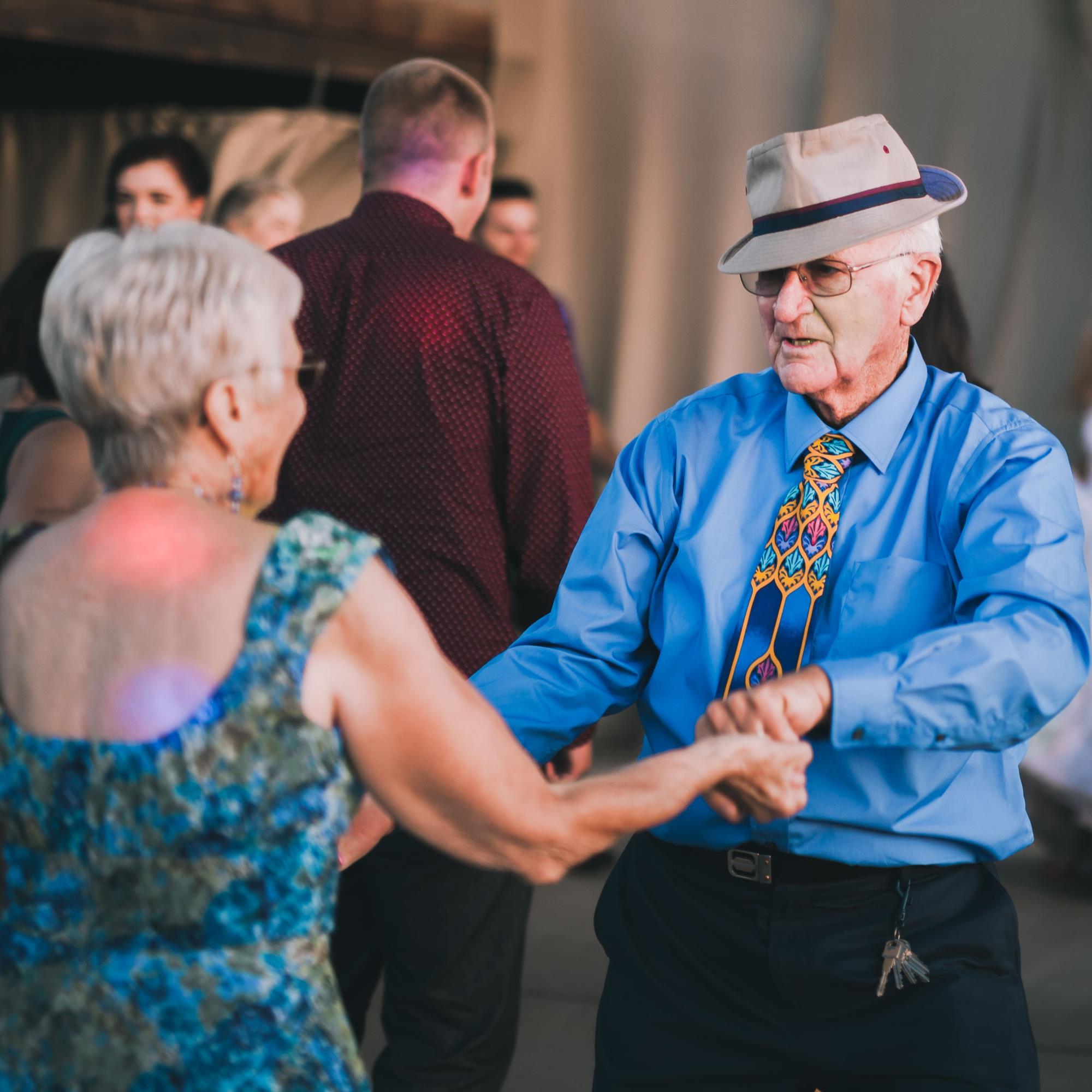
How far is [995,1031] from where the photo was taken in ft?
6.12

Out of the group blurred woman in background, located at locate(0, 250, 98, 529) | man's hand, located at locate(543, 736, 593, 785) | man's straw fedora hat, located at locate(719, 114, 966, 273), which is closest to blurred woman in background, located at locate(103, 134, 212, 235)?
blurred woman in background, located at locate(0, 250, 98, 529)

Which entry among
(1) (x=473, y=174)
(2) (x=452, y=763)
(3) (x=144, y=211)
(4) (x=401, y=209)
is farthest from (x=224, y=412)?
(3) (x=144, y=211)

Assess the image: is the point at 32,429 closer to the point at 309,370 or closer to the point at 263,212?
the point at 263,212

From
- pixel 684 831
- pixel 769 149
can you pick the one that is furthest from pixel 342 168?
pixel 684 831

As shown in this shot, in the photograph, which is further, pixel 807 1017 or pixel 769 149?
pixel 769 149

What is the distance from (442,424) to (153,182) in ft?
5.90

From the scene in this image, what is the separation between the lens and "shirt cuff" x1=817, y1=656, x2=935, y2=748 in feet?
Result: 5.71

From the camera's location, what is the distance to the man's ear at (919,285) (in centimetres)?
205

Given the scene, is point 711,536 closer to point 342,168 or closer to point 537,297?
point 537,297

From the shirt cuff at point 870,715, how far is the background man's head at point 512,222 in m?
3.44

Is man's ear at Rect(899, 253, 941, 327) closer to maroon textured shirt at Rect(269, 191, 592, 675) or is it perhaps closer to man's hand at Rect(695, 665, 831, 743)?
man's hand at Rect(695, 665, 831, 743)

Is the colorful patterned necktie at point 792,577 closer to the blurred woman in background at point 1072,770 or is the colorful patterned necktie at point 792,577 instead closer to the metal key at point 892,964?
the metal key at point 892,964

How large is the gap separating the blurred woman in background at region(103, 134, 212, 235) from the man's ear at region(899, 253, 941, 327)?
2584 mm

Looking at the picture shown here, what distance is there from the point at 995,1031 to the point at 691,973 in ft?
1.32
